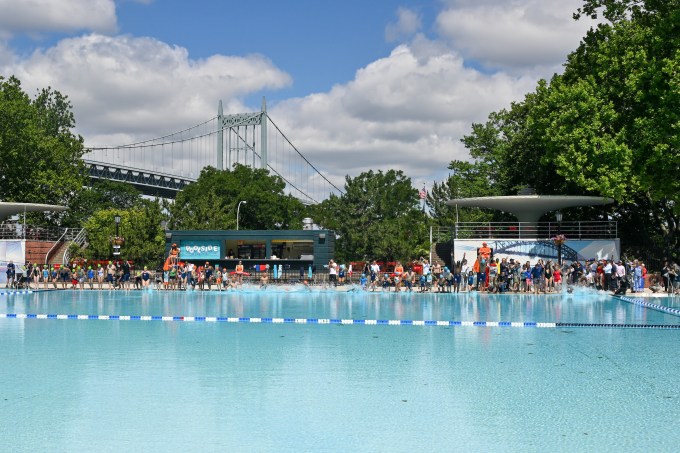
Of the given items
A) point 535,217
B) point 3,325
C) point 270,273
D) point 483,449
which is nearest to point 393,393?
point 483,449

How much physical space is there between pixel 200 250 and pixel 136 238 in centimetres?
1337

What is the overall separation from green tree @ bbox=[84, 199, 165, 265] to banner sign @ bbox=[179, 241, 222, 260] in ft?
39.9

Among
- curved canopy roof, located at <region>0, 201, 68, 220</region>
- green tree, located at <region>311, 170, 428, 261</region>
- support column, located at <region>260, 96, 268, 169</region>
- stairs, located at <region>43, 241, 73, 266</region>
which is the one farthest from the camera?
support column, located at <region>260, 96, 268, 169</region>

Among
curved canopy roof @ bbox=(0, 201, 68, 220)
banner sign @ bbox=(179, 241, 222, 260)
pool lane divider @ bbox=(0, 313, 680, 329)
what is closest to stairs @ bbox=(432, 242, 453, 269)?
banner sign @ bbox=(179, 241, 222, 260)

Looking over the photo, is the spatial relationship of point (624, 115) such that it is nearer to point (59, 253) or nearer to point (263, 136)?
point (59, 253)

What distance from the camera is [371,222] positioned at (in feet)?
217

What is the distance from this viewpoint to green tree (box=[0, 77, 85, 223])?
5716 centimetres

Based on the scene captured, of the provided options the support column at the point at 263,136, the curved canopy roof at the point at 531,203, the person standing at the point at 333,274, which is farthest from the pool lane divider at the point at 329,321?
the support column at the point at 263,136

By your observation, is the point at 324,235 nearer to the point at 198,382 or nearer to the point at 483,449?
the point at 198,382

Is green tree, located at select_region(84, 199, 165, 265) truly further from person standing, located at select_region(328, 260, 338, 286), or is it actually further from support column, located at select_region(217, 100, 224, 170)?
support column, located at select_region(217, 100, 224, 170)

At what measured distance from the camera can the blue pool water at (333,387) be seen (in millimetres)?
7656

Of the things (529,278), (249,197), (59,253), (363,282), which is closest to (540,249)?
(529,278)

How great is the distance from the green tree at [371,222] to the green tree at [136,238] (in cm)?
1660

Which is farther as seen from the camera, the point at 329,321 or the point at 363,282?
the point at 363,282
